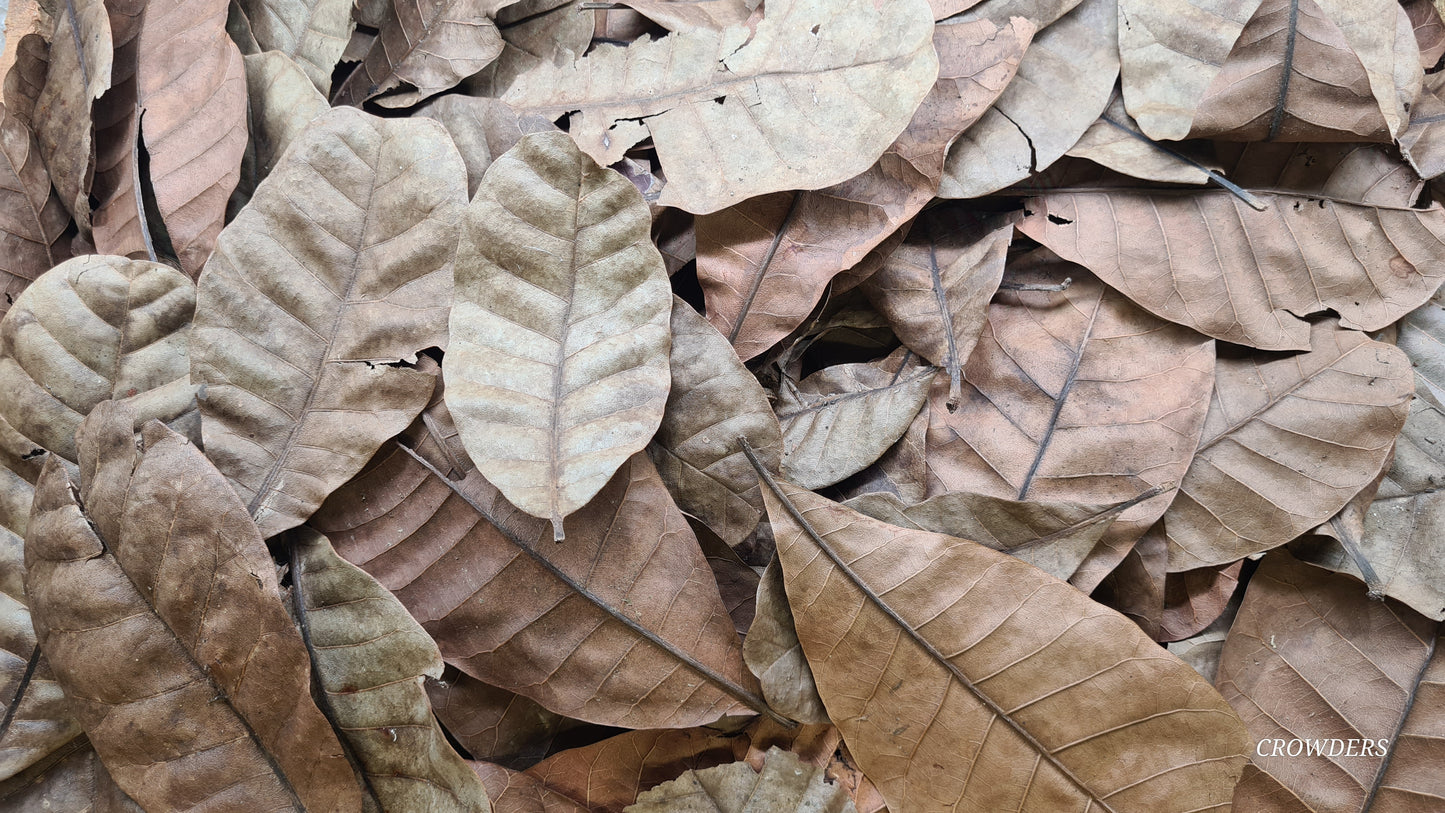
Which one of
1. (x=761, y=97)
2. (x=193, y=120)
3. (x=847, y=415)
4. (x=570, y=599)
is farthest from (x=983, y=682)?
(x=193, y=120)

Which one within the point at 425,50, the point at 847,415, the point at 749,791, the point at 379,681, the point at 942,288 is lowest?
the point at 749,791

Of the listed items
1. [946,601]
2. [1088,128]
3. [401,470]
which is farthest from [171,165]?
[1088,128]

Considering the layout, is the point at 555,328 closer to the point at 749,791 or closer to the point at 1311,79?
the point at 749,791

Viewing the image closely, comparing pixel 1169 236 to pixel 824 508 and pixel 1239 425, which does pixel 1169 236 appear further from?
pixel 824 508

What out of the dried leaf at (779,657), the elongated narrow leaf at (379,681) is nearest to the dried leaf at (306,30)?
the elongated narrow leaf at (379,681)

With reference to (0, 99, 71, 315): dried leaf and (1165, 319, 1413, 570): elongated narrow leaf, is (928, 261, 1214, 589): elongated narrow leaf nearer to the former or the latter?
(1165, 319, 1413, 570): elongated narrow leaf

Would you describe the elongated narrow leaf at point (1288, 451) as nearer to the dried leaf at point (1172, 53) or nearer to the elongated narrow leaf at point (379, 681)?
the dried leaf at point (1172, 53)
